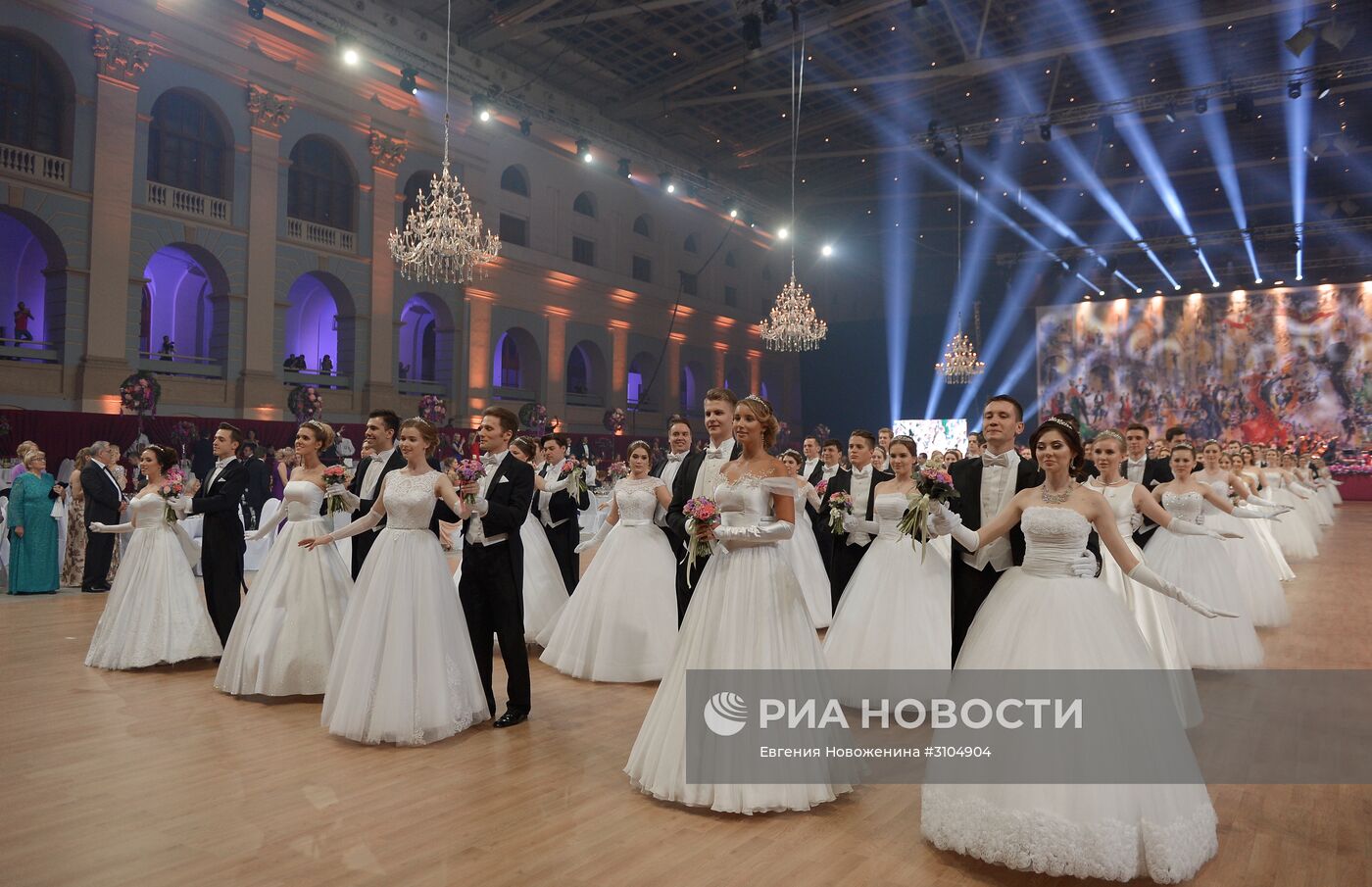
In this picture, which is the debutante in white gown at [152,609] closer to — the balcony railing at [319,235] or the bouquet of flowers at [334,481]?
the bouquet of flowers at [334,481]

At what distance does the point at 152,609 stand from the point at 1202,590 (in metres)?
7.79

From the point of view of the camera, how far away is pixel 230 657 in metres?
5.73

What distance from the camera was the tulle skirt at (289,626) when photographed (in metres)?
5.54

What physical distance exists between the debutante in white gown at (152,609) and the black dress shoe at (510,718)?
2.74 m

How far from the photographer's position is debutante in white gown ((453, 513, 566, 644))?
7.26 metres

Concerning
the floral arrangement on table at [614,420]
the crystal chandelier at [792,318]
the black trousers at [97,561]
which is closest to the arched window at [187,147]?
the black trousers at [97,561]

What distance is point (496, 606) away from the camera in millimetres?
5070

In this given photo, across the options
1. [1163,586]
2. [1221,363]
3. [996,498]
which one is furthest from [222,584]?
[1221,363]

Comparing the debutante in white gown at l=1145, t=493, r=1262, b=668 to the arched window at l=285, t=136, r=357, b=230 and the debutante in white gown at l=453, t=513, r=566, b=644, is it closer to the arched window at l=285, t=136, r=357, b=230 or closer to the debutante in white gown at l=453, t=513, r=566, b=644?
the debutante in white gown at l=453, t=513, r=566, b=644

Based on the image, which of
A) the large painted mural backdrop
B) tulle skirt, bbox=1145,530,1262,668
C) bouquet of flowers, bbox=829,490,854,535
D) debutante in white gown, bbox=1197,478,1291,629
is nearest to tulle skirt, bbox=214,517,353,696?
bouquet of flowers, bbox=829,490,854,535

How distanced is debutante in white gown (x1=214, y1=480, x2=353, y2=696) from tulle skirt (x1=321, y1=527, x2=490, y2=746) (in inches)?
31.5

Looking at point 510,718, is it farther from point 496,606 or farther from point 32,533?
point 32,533

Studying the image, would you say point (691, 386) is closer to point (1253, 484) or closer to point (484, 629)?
point (1253, 484)

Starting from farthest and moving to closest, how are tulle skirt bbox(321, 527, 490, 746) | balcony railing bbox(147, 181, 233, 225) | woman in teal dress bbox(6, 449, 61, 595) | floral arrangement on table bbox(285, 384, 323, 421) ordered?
floral arrangement on table bbox(285, 384, 323, 421)
balcony railing bbox(147, 181, 233, 225)
woman in teal dress bbox(6, 449, 61, 595)
tulle skirt bbox(321, 527, 490, 746)
